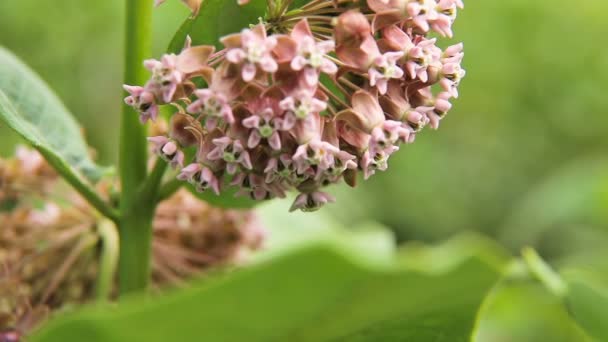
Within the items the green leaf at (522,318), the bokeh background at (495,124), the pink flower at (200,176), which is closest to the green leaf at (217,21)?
the pink flower at (200,176)

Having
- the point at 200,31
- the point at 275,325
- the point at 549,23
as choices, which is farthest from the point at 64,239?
the point at 549,23

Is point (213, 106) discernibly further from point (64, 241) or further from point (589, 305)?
point (589, 305)

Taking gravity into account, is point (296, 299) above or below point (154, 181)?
below

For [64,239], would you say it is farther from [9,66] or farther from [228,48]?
[228,48]

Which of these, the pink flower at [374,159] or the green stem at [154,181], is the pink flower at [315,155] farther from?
the green stem at [154,181]

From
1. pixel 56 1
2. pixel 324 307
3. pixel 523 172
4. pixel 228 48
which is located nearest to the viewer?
pixel 324 307

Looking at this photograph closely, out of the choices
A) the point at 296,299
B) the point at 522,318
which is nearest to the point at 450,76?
the point at 296,299

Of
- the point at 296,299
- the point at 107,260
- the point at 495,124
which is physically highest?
the point at 495,124
